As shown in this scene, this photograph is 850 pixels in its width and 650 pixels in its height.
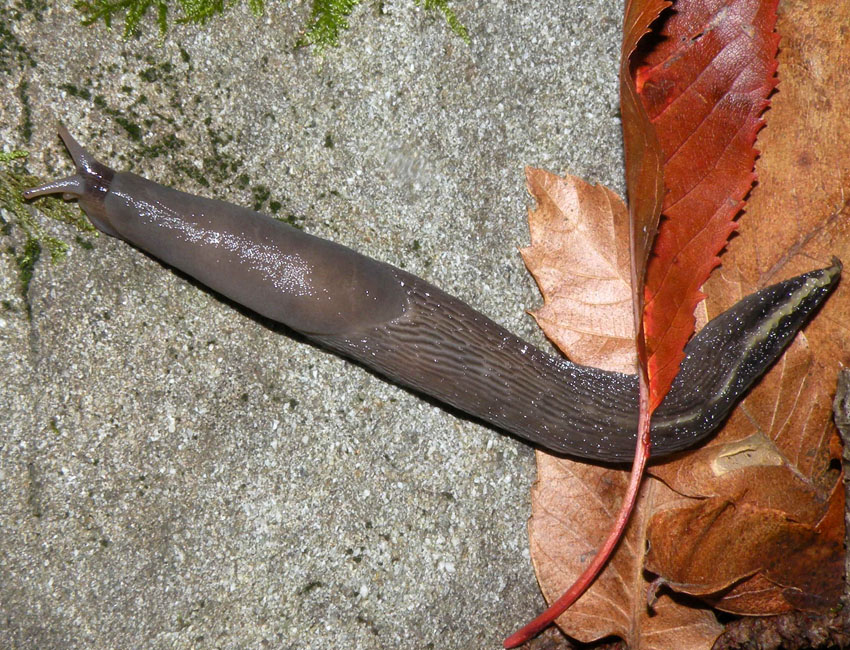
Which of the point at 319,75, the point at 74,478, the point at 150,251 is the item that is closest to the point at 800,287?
the point at 319,75

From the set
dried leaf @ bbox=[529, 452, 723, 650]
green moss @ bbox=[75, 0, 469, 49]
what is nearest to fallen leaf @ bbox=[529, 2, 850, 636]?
dried leaf @ bbox=[529, 452, 723, 650]

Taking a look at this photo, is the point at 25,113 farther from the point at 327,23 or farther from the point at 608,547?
the point at 608,547

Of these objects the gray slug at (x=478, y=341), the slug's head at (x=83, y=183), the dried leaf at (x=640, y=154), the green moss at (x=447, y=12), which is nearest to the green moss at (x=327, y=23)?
the green moss at (x=447, y=12)

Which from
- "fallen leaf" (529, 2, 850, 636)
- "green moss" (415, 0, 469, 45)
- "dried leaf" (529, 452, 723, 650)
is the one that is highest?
"green moss" (415, 0, 469, 45)

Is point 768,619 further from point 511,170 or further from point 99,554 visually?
point 99,554

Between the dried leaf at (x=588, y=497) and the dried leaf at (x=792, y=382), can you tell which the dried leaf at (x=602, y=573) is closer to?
the dried leaf at (x=588, y=497)

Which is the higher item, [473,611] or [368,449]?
[368,449]

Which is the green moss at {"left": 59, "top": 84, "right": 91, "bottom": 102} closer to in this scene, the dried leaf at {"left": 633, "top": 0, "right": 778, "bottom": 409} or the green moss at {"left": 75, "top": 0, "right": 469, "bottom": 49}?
the green moss at {"left": 75, "top": 0, "right": 469, "bottom": 49}
